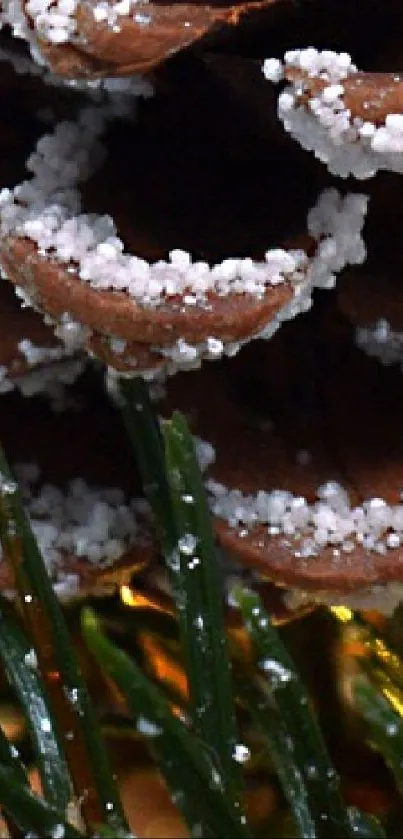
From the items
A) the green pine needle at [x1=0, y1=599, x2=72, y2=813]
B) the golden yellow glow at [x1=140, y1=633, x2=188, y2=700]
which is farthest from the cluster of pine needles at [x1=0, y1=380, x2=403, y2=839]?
the golden yellow glow at [x1=140, y1=633, x2=188, y2=700]

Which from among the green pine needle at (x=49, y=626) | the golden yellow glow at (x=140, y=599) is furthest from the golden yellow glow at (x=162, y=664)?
the green pine needle at (x=49, y=626)

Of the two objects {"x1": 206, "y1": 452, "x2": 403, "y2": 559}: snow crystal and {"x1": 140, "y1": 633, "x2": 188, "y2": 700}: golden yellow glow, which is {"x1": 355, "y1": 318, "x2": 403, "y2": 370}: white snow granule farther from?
{"x1": 140, "y1": 633, "x2": 188, "y2": 700}: golden yellow glow

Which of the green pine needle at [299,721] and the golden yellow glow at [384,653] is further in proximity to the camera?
the golden yellow glow at [384,653]

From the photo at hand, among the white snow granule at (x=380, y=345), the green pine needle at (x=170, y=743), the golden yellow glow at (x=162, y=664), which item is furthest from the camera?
the golden yellow glow at (x=162, y=664)

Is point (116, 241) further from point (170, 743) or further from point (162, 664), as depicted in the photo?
point (162, 664)

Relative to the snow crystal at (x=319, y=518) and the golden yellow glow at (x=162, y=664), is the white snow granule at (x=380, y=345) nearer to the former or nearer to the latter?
the snow crystal at (x=319, y=518)

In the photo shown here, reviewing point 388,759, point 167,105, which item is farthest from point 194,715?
point 167,105

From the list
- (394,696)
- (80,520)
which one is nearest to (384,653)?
(394,696)

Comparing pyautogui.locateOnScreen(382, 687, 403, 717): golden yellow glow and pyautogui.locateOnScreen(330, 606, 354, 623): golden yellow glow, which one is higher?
pyautogui.locateOnScreen(330, 606, 354, 623): golden yellow glow
